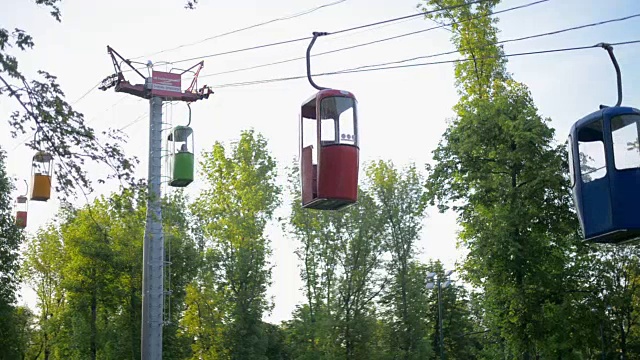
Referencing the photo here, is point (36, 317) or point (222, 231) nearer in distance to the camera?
point (222, 231)

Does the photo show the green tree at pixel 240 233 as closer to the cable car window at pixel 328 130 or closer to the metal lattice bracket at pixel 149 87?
the metal lattice bracket at pixel 149 87

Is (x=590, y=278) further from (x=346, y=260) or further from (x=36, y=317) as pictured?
(x=36, y=317)

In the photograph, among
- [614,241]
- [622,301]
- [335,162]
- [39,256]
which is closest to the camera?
[335,162]

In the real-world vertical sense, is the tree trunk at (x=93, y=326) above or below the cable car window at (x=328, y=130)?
below

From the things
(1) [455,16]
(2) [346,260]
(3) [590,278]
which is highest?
(1) [455,16]

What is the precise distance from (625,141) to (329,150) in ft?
24.4

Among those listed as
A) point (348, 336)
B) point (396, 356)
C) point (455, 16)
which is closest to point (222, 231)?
point (348, 336)

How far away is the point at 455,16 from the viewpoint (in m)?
38.2

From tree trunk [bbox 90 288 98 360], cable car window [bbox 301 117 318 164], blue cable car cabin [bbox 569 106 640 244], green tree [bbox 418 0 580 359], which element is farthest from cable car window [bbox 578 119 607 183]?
tree trunk [bbox 90 288 98 360]

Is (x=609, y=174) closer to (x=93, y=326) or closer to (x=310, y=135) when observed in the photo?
(x=310, y=135)

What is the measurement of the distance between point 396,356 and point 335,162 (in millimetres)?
30786

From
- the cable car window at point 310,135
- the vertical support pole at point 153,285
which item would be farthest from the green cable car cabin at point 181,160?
the cable car window at point 310,135

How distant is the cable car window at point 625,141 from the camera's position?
21.1 meters

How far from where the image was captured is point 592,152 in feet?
72.6
